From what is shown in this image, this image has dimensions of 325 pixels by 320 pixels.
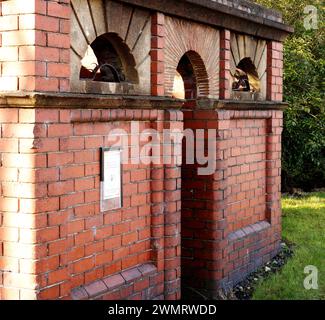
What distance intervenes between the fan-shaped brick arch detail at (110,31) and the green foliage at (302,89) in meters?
8.41

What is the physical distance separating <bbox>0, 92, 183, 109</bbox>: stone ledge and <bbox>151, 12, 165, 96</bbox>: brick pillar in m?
0.13

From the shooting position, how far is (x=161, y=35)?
5.64m

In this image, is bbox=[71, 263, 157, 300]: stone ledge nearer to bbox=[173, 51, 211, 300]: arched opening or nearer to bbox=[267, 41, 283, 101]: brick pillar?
bbox=[173, 51, 211, 300]: arched opening

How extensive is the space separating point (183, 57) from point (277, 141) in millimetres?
2475

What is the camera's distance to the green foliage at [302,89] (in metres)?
13.6

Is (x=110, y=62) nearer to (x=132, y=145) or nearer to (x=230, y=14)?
(x=132, y=145)

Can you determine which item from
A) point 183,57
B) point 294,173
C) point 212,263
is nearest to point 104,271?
point 212,263

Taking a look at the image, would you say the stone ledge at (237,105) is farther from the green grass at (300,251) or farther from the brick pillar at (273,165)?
the green grass at (300,251)

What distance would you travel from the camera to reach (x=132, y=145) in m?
5.45

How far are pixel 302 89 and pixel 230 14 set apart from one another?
7.97m

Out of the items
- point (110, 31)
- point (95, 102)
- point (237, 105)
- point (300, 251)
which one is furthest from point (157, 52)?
point (300, 251)

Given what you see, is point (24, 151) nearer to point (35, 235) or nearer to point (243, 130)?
point (35, 235)

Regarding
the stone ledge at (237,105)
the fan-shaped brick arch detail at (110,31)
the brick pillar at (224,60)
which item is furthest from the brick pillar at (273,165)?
the fan-shaped brick arch detail at (110,31)

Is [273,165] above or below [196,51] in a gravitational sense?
below
